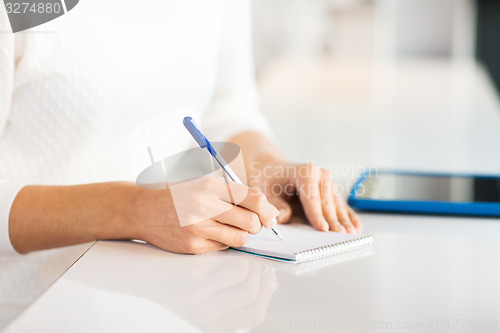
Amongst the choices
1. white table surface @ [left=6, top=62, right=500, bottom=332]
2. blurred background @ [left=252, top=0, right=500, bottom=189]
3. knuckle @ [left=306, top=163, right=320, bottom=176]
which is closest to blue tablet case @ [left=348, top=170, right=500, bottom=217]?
white table surface @ [left=6, top=62, right=500, bottom=332]

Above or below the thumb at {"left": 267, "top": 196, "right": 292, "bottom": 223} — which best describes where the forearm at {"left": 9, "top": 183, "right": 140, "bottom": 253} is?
above

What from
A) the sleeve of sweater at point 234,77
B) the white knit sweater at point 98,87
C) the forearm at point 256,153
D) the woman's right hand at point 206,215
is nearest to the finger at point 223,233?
the woman's right hand at point 206,215

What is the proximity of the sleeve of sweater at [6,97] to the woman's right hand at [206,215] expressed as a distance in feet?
0.64

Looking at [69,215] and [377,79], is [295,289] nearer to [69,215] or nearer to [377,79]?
[69,215]

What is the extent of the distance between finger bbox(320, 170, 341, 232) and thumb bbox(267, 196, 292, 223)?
0.05m

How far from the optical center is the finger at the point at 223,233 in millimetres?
650

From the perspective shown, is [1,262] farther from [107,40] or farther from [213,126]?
[213,126]

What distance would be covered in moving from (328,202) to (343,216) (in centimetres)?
3

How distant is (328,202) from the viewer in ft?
2.67

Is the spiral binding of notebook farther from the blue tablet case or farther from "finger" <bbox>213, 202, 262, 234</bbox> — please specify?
the blue tablet case

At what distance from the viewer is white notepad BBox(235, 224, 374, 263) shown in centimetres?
65

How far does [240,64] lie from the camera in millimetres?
1301

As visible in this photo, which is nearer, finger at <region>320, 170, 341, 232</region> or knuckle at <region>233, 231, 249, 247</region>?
knuckle at <region>233, 231, 249, 247</region>

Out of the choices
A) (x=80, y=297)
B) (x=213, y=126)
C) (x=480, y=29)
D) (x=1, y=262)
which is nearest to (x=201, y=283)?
(x=80, y=297)
